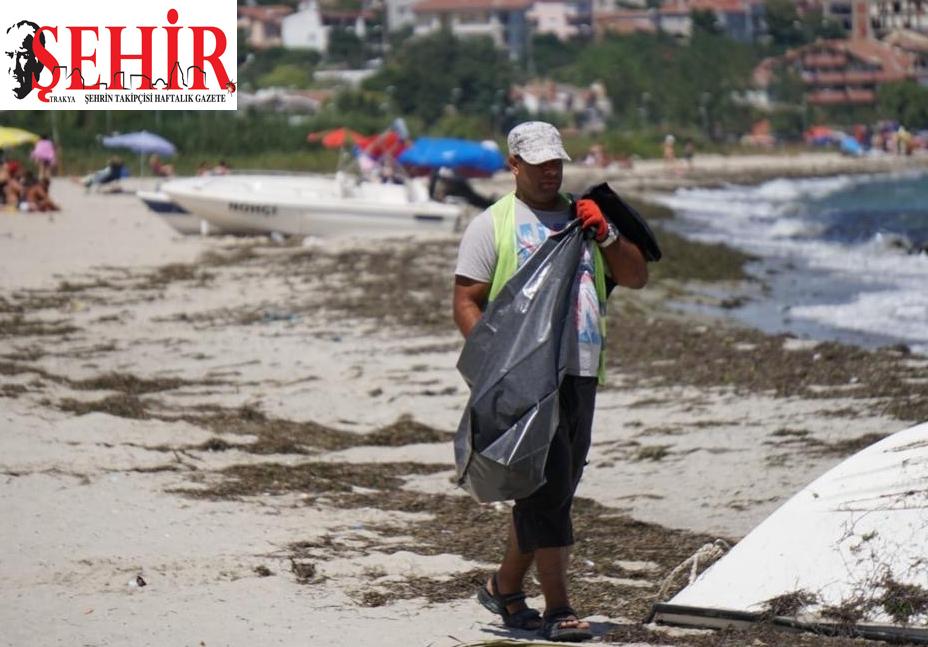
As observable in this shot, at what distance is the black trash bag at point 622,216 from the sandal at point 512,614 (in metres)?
1.25

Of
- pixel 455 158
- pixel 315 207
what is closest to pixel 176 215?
pixel 315 207

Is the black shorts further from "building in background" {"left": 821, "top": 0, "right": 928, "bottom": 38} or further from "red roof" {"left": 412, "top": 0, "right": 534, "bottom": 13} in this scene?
"red roof" {"left": 412, "top": 0, "right": 534, "bottom": 13}

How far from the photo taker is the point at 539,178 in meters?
5.37

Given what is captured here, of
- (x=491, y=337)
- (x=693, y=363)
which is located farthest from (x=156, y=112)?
(x=491, y=337)

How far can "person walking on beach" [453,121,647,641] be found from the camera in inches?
210

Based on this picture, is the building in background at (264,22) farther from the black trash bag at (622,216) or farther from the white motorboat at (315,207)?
the black trash bag at (622,216)

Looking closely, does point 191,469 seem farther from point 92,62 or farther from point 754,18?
point 754,18

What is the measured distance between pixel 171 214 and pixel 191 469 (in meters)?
17.5

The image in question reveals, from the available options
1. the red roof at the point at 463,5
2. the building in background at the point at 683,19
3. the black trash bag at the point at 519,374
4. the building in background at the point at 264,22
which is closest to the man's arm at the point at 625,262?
the black trash bag at the point at 519,374

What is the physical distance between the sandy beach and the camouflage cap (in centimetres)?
160

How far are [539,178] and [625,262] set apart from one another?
0.41m

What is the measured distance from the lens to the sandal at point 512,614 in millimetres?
5625

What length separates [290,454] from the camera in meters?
8.97

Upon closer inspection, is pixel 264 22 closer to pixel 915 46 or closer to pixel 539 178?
pixel 915 46
